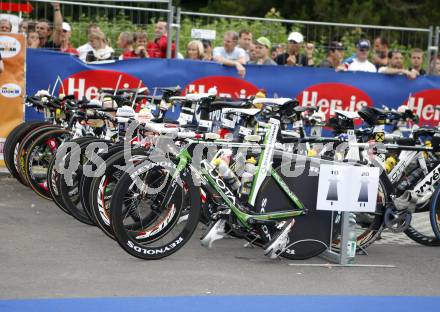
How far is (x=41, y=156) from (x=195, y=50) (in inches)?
136

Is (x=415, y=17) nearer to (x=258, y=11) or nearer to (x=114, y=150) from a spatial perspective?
(x=258, y=11)

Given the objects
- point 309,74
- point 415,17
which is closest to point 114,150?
point 309,74

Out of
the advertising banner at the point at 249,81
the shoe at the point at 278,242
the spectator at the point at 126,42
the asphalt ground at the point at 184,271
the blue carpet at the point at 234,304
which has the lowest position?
the asphalt ground at the point at 184,271

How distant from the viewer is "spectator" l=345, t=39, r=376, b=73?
1364 cm

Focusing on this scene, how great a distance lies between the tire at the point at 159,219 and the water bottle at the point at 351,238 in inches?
50.4

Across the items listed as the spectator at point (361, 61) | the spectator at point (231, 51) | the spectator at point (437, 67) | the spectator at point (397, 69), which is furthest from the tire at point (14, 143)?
the spectator at point (437, 67)

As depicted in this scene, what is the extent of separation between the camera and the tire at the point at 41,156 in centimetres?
1061

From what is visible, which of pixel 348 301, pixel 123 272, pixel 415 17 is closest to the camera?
pixel 348 301

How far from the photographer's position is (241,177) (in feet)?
27.8

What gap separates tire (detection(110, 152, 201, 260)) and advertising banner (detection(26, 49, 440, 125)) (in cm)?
510

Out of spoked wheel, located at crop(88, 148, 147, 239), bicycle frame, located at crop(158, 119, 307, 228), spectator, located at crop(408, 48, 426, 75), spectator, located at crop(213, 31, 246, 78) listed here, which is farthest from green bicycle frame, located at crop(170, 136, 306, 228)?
spectator, located at crop(408, 48, 426, 75)

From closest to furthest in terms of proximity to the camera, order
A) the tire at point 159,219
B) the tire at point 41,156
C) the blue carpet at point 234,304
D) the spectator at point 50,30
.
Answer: the blue carpet at point 234,304
the tire at point 159,219
the tire at point 41,156
the spectator at point 50,30

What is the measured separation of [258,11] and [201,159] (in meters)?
24.0

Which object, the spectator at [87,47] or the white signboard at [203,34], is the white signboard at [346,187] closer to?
the white signboard at [203,34]
